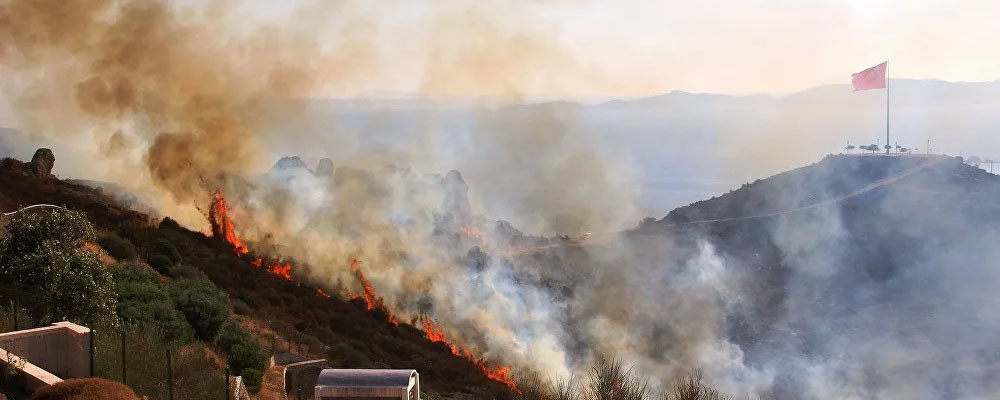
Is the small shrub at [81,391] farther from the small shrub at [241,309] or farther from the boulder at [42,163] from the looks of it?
the boulder at [42,163]

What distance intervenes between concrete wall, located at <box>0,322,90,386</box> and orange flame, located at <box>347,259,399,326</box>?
48.6 m

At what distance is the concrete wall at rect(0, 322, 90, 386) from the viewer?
26.8m

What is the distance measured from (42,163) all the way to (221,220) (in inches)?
704

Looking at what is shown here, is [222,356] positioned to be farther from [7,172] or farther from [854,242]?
[854,242]

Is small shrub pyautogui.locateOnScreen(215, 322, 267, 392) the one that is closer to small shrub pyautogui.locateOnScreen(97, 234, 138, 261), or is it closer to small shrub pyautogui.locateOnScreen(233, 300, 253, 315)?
small shrub pyautogui.locateOnScreen(233, 300, 253, 315)

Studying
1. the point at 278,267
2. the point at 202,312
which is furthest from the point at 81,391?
the point at 278,267

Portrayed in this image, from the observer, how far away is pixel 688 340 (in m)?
96.9

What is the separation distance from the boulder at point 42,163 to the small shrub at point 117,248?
29756 millimetres

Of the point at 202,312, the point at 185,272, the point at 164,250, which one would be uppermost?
the point at 164,250

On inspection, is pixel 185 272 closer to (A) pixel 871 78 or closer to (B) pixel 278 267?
(B) pixel 278 267

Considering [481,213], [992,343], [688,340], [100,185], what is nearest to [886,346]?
[992,343]

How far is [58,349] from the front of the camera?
2747 cm

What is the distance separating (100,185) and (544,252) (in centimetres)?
4761

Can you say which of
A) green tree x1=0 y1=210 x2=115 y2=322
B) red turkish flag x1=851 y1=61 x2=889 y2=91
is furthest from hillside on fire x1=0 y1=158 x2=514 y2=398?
red turkish flag x1=851 y1=61 x2=889 y2=91
